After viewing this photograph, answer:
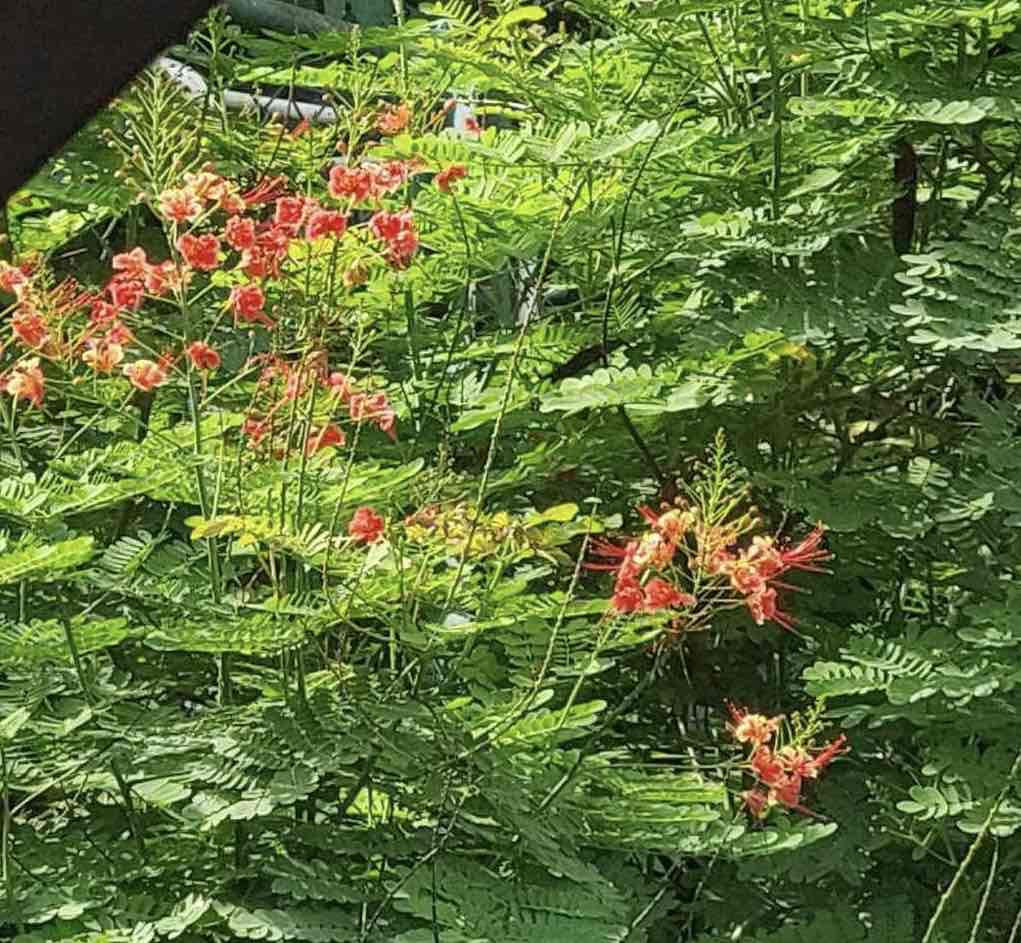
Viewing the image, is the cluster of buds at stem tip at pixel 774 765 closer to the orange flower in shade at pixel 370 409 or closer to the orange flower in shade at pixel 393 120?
the orange flower in shade at pixel 370 409

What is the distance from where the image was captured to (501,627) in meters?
1.81

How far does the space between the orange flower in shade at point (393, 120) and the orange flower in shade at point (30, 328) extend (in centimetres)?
53

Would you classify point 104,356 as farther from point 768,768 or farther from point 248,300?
point 768,768

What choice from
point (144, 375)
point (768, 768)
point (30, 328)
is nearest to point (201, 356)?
point (144, 375)

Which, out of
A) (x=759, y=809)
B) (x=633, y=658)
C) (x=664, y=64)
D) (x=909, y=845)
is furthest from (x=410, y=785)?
(x=664, y=64)

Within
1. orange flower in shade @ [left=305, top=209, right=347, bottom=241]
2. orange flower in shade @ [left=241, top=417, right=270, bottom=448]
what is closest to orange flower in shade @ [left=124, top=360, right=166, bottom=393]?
orange flower in shade @ [left=241, top=417, right=270, bottom=448]

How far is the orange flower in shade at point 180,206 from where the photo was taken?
1.66 meters

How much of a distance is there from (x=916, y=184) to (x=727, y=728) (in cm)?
75

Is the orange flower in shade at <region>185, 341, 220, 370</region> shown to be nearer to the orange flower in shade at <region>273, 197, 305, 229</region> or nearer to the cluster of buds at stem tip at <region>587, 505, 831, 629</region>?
the orange flower in shade at <region>273, 197, 305, 229</region>

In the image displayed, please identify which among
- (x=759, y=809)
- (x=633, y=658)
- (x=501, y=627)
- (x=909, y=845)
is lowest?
(x=909, y=845)

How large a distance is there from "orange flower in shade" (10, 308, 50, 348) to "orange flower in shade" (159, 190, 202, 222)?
0.54ft

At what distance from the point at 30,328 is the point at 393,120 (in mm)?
567

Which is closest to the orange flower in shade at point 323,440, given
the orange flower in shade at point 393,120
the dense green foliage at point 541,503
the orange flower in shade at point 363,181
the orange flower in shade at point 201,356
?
the dense green foliage at point 541,503

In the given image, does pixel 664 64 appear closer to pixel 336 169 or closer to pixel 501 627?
pixel 336 169
